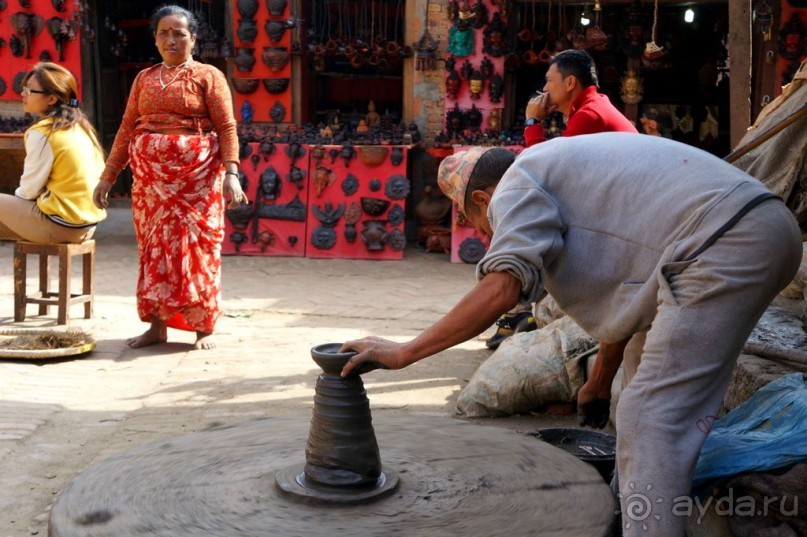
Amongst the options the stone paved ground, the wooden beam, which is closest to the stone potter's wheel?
the stone paved ground

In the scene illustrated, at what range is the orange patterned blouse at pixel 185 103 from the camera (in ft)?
18.0

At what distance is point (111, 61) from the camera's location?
37.4 feet

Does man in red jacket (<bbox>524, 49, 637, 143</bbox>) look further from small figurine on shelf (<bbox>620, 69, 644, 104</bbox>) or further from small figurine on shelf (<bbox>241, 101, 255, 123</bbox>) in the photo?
small figurine on shelf (<bbox>241, 101, 255, 123</bbox>)

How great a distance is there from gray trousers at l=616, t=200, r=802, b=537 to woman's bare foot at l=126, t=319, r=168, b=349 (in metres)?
4.29

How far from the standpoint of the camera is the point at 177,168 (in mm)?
5512

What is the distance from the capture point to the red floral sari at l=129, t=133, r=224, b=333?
552 cm

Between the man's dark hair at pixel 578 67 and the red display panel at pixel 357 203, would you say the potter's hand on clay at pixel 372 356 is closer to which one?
the man's dark hair at pixel 578 67

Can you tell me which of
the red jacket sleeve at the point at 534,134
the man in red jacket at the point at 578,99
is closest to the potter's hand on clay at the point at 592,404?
the man in red jacket at the point at 578,99

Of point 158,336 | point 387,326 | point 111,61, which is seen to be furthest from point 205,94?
point 111,61

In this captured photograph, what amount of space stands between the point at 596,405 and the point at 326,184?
6.69 metres

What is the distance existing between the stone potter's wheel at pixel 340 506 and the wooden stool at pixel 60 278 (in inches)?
149

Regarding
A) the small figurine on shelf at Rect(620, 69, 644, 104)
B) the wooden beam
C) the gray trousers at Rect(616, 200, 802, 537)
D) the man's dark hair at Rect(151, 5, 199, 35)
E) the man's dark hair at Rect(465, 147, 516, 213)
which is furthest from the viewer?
the small figurine on shelf at Rect(620, 69, 644, 104)

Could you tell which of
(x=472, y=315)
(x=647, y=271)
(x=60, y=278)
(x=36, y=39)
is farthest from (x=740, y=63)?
(x=36, y=39)

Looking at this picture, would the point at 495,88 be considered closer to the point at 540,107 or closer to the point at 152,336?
the point at 540,107
